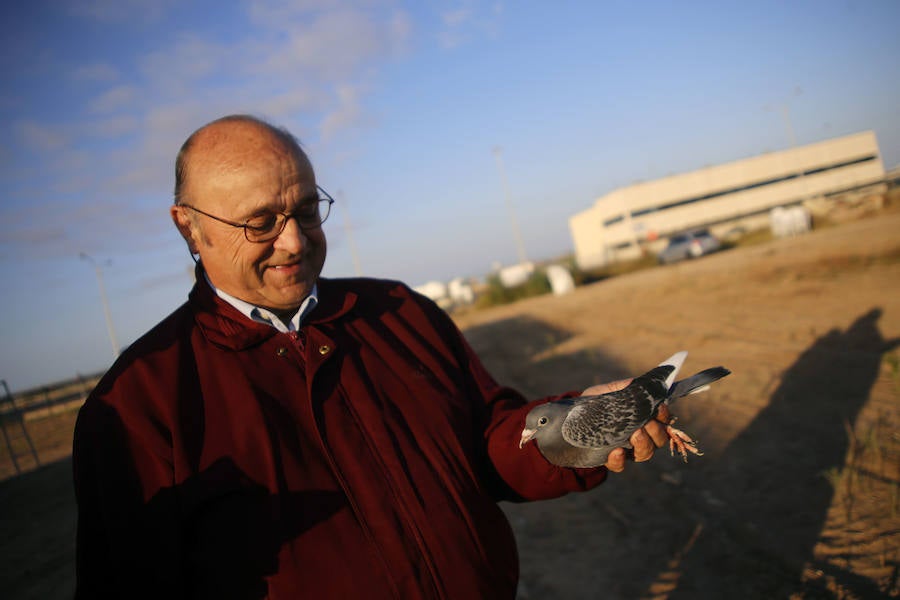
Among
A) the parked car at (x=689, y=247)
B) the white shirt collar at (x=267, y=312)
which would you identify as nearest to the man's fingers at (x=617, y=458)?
the white shirt collar at (x=267, y=312)

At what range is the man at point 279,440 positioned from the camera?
1.41 meters

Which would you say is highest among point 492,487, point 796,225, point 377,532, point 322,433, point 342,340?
point 342,340

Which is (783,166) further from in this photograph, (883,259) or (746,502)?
(746,502)

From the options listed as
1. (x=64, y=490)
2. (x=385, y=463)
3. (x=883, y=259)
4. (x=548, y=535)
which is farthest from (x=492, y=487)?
(x=883, y=259)

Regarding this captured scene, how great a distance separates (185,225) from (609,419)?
162 centimetres

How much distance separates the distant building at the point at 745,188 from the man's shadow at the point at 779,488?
4307 cm

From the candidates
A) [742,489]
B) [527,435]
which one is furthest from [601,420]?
[742,489]

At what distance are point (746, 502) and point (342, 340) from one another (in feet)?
13.1

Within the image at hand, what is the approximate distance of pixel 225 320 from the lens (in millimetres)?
1737

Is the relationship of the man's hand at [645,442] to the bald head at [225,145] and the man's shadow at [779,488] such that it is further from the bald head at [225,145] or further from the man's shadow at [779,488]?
the man's shadow at [779,488]

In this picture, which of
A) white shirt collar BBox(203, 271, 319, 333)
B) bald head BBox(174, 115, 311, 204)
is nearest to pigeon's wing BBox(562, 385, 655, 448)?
white shirt collar BBox(203, 271, 319, 333)

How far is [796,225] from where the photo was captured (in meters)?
26.5

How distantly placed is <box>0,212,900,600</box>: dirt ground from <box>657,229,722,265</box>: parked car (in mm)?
18785

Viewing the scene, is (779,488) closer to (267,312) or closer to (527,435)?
(527,435)
